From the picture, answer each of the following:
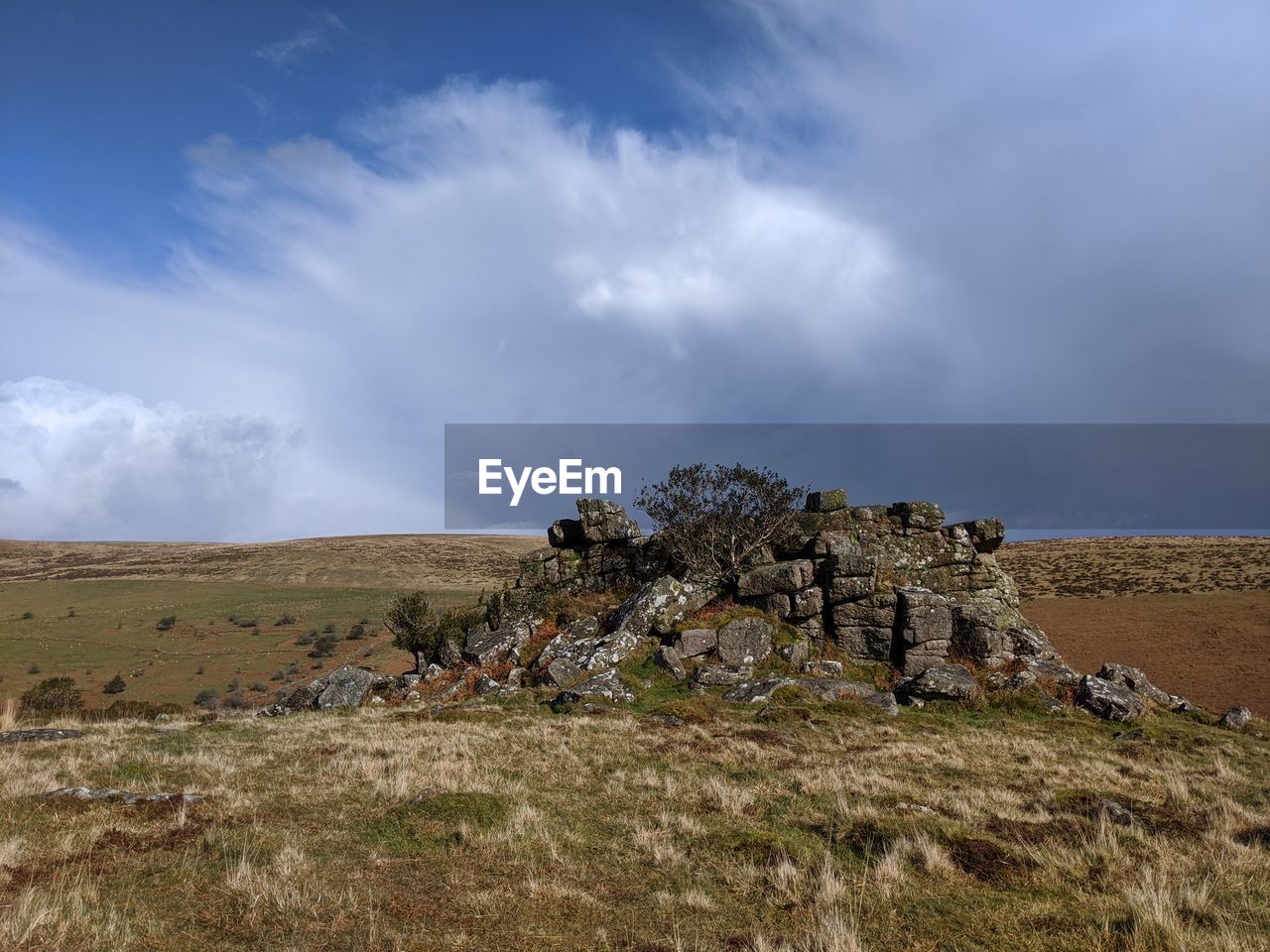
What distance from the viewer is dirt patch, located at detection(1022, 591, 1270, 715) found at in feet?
123

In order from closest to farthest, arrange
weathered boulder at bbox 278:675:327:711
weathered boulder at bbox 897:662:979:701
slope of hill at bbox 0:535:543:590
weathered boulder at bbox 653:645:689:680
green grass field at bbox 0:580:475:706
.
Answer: weathered boulder at bbox 897:662:979:701
weathered boulder at bbox 653:645:689:680
weathered boulder at bbox 278:675:327:711
green grass field at bbox 0:580:475:706
slope of hill at bbox 0:535:543:590

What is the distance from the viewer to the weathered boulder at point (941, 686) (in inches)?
923

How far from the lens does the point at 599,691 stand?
23703 millimetres

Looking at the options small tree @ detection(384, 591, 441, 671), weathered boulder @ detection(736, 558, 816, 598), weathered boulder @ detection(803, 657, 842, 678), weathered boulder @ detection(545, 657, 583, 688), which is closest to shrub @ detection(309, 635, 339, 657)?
small tree @ detection(384, 591, 441, 671)

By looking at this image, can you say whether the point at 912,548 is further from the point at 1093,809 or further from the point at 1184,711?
the point at 1093,809

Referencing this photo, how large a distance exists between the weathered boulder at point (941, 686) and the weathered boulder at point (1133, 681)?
636 cm

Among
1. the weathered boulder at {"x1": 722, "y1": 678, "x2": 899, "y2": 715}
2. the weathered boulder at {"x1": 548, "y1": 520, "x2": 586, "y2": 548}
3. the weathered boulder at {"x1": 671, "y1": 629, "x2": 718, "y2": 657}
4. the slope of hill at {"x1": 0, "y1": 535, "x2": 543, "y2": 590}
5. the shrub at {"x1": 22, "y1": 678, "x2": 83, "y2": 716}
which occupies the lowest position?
the slope of hill at {"x1": 0, "y1": 535, "x2": 543, "y2": 590}

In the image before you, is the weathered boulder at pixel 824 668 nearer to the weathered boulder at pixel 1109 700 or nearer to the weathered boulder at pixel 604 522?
the weathered boulder at pixel 1109 700

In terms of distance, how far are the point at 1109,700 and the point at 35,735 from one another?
31.2 m

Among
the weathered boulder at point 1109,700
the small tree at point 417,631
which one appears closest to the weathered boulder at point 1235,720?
the weathered boulder at point 1109,700

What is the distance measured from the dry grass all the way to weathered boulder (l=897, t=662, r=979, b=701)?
6741 millimetres

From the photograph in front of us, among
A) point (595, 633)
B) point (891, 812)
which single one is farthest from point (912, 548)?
point (891, 812)

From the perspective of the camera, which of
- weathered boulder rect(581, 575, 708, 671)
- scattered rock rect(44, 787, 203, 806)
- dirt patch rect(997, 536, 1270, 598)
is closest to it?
scattered rock rect(44, 787, 203, 806)

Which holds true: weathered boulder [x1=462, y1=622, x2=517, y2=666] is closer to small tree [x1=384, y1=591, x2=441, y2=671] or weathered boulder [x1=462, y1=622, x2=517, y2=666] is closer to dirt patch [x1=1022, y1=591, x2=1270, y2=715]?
small tree [x1=384, y1=591, x2=441, y2=671]
